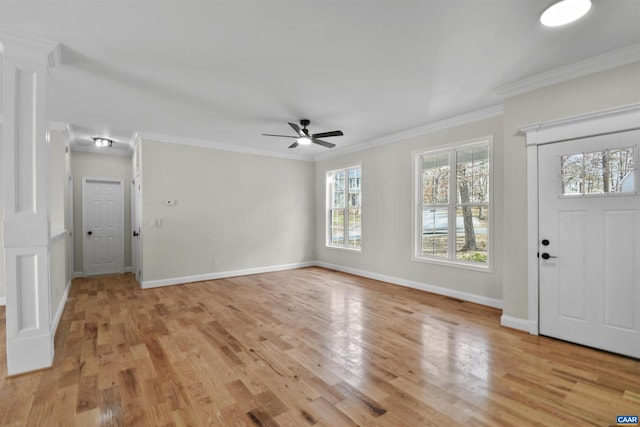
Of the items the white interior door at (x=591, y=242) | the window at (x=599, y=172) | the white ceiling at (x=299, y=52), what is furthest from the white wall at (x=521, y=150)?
the window at (x=599, y=172)

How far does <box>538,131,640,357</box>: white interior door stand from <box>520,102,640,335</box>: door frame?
0.05 meters

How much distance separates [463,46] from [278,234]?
5.21 meters

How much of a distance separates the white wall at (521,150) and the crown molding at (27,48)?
182 inches

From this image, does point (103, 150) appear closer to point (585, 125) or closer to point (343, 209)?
point (343, 209)

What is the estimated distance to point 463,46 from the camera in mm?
2625

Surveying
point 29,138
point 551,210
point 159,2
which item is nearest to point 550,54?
point 551,210

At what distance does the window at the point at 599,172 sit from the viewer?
8.99ft

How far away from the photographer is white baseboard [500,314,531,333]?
10.8ft

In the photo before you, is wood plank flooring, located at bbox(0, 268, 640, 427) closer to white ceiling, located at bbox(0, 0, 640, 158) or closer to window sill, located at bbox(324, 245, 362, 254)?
window sill, located at bbox(324, 245, 362, 254)

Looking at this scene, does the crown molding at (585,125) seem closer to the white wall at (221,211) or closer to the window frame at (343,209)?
the window frame at (343,209)

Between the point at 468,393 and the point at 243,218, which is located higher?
the point at 243,218

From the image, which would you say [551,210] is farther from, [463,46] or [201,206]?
[201,206]

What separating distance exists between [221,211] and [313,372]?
434 centimetres

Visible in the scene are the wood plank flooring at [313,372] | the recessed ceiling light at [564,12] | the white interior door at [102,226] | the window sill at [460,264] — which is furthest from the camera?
the white interior door at [102,226]
